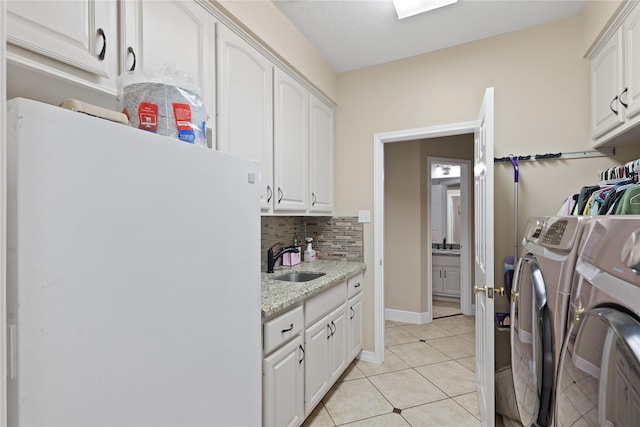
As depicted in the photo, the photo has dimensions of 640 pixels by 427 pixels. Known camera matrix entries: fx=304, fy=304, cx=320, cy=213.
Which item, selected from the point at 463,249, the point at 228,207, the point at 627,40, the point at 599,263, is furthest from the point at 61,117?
the point at 463,249

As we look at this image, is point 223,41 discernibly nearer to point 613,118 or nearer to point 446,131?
point 446,131

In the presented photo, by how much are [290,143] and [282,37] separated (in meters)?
0.67

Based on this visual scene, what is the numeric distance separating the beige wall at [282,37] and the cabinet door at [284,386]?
1728 millimetres

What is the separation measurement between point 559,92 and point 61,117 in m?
2.63

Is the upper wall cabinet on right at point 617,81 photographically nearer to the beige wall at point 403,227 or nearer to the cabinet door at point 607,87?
the cabinet door at point 607,87

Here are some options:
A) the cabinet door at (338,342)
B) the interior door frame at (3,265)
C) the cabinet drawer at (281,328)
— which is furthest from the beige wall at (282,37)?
the cabinet door at (338,342)

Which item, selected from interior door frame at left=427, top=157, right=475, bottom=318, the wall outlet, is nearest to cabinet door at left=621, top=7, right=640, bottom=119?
the wall outlet

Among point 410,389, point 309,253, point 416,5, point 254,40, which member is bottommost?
point 410,389

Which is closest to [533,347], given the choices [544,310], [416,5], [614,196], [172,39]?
[544,310]

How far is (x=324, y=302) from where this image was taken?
6.45 ft

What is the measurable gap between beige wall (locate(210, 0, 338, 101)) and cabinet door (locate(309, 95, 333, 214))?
0.58 ft

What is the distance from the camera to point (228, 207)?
89cm

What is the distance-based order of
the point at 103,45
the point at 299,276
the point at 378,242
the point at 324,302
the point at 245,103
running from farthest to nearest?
the point at 378,242, the point at 299,276, the point at 324,302, the point at 245,103, the point at 103,45

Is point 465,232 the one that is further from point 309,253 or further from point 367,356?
point 309,253
